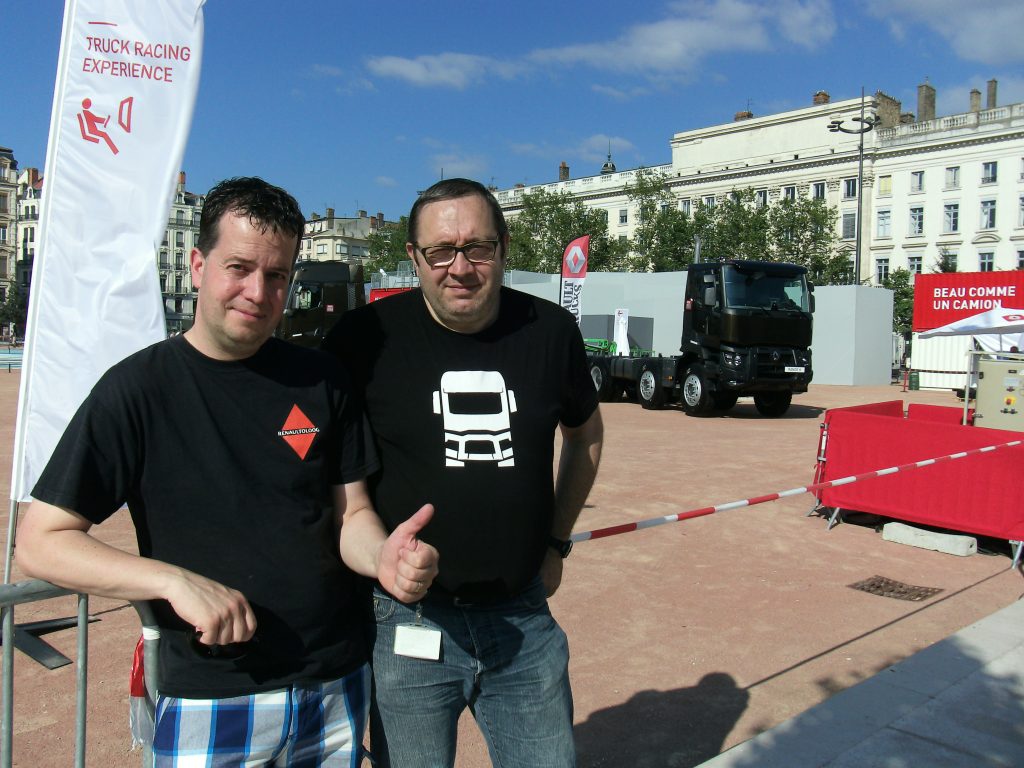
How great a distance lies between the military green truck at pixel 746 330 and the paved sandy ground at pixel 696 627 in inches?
308

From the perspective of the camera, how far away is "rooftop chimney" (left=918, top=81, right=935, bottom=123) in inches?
2611

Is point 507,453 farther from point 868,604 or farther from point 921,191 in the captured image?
point 921,191

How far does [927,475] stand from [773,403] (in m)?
11.5

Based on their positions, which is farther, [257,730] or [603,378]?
[603,378]

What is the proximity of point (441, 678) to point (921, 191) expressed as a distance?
2667 inches

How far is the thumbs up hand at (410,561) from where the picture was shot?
1646mm

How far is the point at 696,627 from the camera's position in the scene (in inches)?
201

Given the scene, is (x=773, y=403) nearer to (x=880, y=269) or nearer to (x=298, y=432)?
(x=298, y=432)

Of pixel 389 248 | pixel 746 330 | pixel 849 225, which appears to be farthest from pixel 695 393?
pixel 389 248

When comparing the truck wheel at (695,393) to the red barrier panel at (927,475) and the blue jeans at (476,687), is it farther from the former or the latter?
the blue jeans at (476,687)

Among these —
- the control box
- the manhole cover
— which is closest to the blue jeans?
the manhole cover

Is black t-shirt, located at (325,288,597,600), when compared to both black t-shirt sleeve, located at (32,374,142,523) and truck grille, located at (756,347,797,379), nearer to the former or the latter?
black t-shirt sleeve, located at (32,374,142,523)

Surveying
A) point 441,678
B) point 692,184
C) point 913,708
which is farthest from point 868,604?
point 692,184

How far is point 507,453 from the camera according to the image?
6.70 ft
